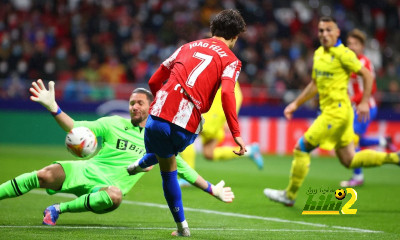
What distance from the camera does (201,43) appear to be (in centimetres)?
604

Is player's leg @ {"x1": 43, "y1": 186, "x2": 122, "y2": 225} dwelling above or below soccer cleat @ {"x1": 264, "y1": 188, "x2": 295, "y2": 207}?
above

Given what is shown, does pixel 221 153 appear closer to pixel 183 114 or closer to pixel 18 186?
pixel 18 186

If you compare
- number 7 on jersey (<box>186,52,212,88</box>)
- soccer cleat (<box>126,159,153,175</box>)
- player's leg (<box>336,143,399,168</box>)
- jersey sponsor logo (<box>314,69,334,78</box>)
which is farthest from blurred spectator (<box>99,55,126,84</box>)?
number 7 on jersey (<box>186,52,212,88</box>)

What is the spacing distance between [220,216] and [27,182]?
2503 millimetres

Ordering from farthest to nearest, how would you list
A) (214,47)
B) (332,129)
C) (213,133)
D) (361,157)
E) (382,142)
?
(382,142) → (213,133) → (361,157) → (332,129) → (214,47)

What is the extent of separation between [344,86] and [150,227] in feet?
11.3

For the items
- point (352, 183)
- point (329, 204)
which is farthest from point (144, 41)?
point (329, 204)

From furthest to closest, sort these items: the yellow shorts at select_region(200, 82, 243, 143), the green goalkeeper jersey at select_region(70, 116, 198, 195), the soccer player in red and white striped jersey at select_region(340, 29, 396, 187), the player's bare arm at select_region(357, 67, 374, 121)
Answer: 1. the yellow shorts at select_region(200, 82, 243, 143)
2. the soccer player in red and white striped jersey at select_region(340, 29, 396, 187)
3. the player's bare arm at select_region(357, 67, 374, 121)
4. the green goalkeeper jersey at select_region(70, 116, 198, 195)

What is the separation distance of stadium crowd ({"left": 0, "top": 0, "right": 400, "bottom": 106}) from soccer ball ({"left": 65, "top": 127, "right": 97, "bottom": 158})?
11.9 meters

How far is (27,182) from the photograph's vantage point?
632 centimetres

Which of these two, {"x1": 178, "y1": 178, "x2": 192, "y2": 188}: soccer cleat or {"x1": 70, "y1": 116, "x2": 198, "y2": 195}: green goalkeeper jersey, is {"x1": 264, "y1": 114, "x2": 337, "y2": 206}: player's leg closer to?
{"x1": 70, "y1": 116, "x2": 198, "y2": 195}: green goalkeeper jersey

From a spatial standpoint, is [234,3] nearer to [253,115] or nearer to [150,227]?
[253,115]

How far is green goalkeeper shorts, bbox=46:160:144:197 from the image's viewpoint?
6.64 m

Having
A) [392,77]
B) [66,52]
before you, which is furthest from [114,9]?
[392,77]
